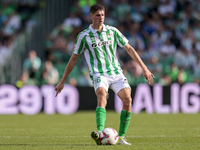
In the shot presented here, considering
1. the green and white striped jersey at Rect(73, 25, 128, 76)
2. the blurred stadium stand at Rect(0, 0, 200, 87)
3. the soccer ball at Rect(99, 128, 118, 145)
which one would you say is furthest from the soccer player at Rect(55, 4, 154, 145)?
the blurred stadium stand at Rect(0, 0, 200, 87)

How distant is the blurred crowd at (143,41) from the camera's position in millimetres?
15727

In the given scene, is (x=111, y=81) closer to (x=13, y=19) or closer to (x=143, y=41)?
(x=143, y=41)

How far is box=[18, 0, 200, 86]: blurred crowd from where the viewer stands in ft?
51.6

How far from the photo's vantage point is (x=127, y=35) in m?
18.0

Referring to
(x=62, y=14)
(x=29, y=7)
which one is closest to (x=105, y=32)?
(x=62, y=14)

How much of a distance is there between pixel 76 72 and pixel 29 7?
5430 millimetres

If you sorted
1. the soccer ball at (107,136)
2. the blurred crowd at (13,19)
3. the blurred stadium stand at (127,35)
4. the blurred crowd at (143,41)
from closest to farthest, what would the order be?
the soccer ball at (107,136)
the blurred crowd at (143,41)
the blurred stadium stand at (127,35)
the blurred crowd at (13,19)

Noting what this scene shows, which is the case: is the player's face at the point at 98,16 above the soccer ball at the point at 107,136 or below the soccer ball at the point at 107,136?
above

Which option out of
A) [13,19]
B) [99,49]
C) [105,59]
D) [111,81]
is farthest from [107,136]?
[13,19]

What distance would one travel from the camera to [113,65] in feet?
21.0

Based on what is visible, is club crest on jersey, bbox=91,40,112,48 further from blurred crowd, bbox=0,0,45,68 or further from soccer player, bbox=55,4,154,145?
blurred crowd, bbox=0,0,45,68

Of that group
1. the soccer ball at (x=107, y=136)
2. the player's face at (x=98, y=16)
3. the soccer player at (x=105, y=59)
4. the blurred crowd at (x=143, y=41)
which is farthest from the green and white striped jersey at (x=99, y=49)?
the blurred crowd at (x=143, y=41)

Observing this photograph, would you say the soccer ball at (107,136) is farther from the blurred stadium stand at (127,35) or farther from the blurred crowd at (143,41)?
the blurred stadium stand at (127,35)

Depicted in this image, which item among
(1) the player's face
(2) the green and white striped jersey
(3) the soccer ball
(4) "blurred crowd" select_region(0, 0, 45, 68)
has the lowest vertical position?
(3) the soccer ball
